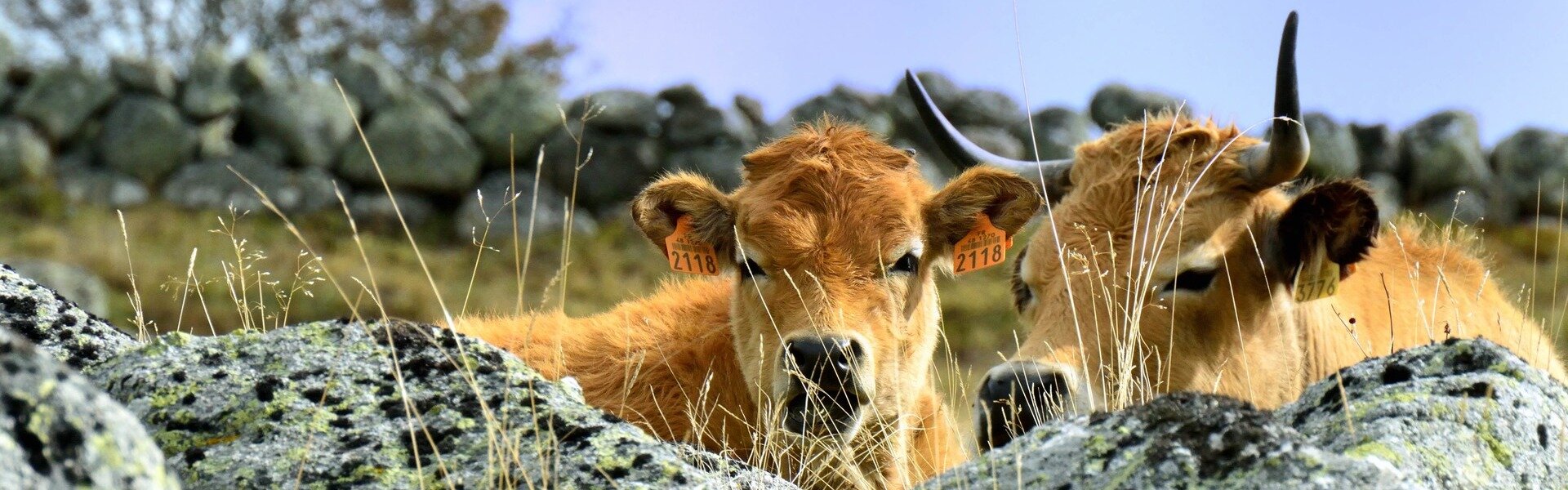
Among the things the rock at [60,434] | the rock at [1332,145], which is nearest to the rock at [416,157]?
the rock at [1332,145]

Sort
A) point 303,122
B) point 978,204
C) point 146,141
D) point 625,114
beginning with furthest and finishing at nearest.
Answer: point 625,114 → point 303,122 → point 146,141 → point 978,204

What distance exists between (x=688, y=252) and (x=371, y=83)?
19.9 meters

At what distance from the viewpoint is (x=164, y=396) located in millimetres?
2863

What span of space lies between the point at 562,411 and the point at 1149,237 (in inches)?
118

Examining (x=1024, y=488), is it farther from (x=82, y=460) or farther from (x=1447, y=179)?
(x=1447, y=179)

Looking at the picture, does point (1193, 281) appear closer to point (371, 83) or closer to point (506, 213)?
point (506, 213)

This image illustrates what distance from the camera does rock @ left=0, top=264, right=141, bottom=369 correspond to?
11.0ft

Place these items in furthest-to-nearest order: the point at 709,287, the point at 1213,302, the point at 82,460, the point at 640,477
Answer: the point at 709,287, the point at 1213,302, the point at 640,477, the point at 82,460

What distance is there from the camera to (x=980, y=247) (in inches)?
223

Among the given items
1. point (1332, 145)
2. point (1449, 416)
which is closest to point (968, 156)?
point (1449, 416)

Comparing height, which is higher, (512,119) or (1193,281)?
(512,119)

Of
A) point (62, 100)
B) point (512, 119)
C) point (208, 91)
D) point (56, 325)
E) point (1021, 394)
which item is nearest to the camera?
point (56, 325)

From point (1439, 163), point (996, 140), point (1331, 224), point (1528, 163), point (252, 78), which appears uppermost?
point (252, 78)

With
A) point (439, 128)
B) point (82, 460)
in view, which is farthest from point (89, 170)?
point (82, 460)
